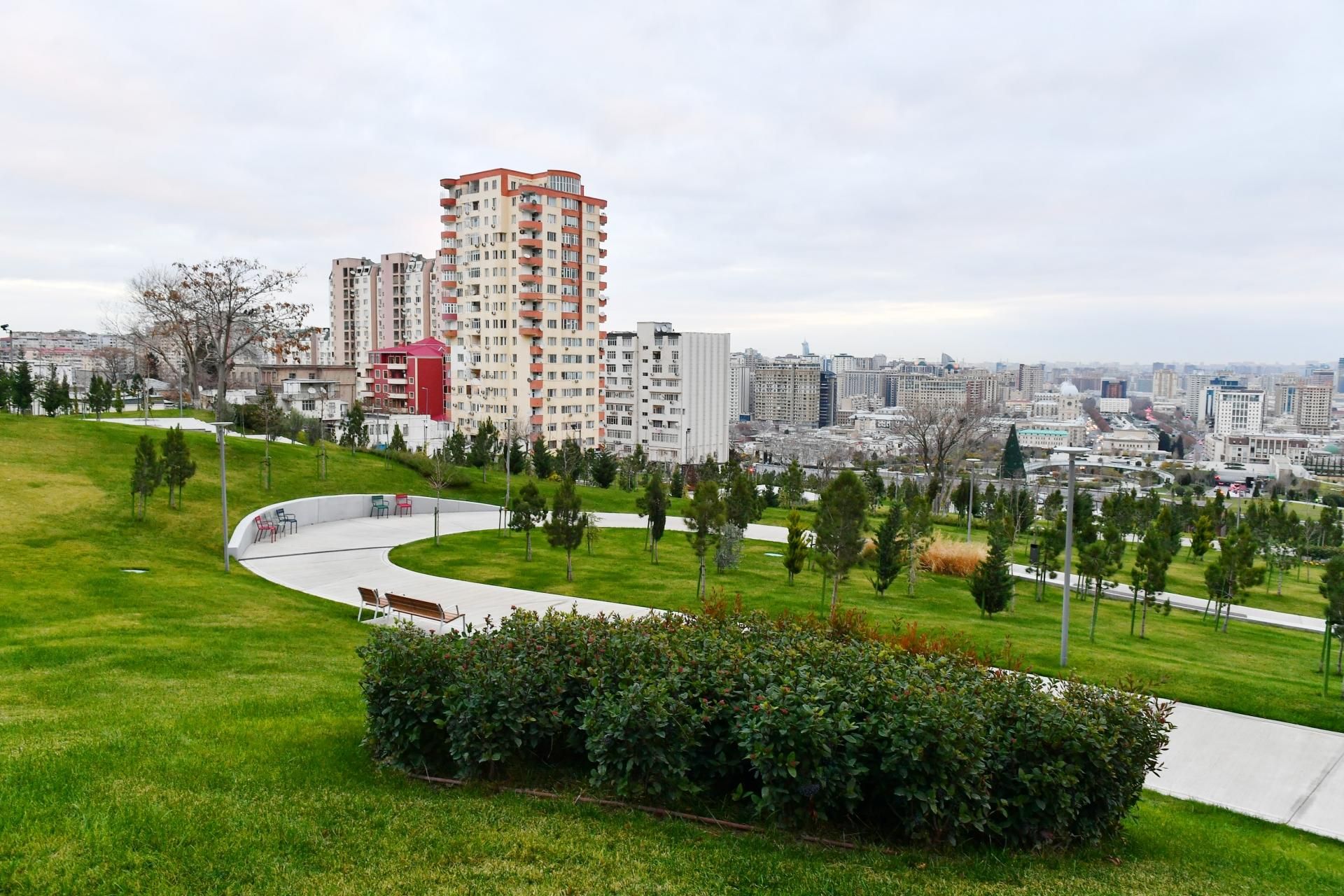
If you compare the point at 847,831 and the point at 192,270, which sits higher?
the point at 192,270

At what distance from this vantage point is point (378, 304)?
10188 centimetres

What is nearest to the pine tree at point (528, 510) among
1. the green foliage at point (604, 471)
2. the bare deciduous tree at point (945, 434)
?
the green foliage at point (604, 471)

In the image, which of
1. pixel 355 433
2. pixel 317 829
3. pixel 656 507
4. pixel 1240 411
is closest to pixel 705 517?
pixel 656 507

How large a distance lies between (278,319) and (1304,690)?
3577cm

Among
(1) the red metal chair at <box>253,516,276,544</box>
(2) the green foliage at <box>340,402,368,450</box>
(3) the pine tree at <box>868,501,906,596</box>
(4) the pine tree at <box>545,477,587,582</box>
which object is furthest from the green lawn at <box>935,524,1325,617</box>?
(2) the green foliage at <box>340,402,368,450</box>

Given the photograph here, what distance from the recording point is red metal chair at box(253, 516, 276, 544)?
2091cm

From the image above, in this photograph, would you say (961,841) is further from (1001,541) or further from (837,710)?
(1001,541)

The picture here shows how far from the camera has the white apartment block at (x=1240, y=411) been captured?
603 ft

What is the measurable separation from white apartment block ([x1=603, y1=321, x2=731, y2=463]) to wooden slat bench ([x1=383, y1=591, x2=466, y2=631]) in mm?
63390

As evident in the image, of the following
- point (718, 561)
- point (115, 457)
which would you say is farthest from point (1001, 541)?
point (115, 457)

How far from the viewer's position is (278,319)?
117 feet

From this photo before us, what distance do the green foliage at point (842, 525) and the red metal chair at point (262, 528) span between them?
13912 millimetres

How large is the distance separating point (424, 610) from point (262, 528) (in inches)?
400

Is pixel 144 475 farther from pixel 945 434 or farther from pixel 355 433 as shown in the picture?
pixel 945 434
